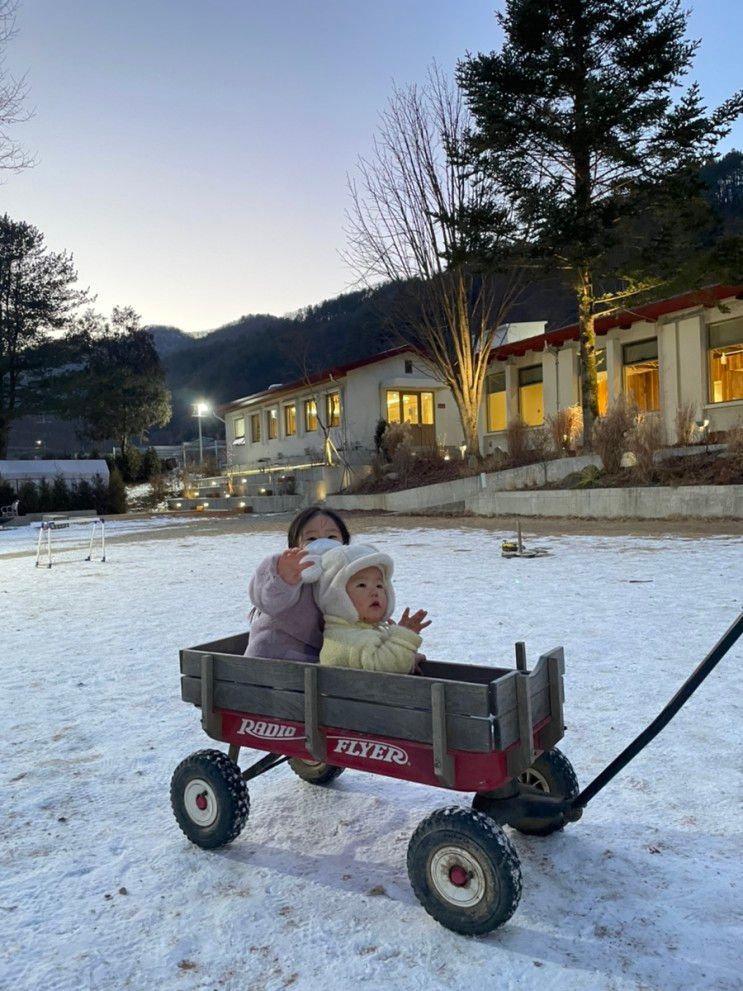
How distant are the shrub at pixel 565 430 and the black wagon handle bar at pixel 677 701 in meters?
18.3

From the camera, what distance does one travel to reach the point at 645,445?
16.2 m

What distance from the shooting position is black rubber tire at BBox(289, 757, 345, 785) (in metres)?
3.37

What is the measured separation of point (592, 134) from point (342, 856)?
1973cm

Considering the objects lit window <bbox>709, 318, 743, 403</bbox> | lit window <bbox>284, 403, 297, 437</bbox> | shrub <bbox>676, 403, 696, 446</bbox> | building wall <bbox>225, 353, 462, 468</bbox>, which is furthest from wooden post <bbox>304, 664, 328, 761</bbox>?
lit window <bbox>284, 403, 297, 437</bbox>

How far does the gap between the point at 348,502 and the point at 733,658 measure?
72.9 ft

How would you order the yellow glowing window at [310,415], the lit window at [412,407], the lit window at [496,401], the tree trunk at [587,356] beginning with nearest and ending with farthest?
the tree trunk at [587,356] < the lit window at [496,401] < the lit window at [412,407] < the yellow glowing window at [310,415]

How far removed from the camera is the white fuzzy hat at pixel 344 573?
109 inches

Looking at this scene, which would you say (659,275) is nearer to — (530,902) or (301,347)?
(530,902)

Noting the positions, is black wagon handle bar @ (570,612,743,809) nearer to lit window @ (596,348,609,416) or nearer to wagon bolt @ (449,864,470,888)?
wagon bolt @ (449,864,470,888)

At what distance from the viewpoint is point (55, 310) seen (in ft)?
153

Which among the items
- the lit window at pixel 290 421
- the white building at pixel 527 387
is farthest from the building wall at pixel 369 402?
the lit window at pixel 290 421

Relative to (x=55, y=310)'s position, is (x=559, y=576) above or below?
below

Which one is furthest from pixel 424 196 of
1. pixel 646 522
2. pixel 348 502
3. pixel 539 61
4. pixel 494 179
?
pixel 646 522

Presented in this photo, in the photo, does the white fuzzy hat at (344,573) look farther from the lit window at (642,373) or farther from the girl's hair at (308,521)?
the lit window at (642,373)
